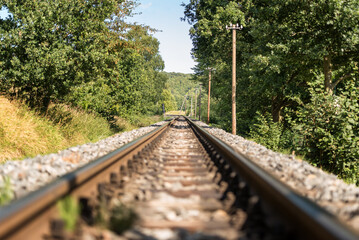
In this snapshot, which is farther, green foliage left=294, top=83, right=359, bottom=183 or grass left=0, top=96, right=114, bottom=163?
green foliage left=294, top=83, right=359, bottom=183

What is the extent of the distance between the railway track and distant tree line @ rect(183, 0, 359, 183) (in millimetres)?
6577

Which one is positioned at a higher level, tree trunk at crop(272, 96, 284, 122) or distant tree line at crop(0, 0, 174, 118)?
distant tree line at crop(0, 0, 174, 118)

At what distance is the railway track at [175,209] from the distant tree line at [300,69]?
6577 millimetres

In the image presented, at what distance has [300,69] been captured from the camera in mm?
17938

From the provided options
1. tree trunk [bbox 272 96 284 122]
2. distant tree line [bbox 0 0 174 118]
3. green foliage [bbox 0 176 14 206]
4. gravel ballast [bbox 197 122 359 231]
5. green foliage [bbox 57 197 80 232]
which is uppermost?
distant tree line [bbox 0 0 174 118]

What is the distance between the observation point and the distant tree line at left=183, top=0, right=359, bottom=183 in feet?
31.8

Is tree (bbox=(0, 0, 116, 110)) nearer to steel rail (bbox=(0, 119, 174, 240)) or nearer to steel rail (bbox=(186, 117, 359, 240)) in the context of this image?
steel rail (bbox=(0, 119, 174, 240))

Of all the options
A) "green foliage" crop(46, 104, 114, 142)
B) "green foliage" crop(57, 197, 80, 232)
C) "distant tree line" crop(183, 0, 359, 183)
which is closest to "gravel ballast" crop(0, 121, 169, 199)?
"green foliage" crop(57, 197, 80, 232)

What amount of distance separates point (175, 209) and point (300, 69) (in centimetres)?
1694

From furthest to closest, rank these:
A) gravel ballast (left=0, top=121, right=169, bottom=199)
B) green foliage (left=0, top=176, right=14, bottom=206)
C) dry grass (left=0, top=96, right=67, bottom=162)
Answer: dry grass (left=0, top=96, right=67, bottom=162), gravel ballast (left=0, top=121, right=169, bottom=199), green foliage (left=0, top=176, right=14, bottom=206)

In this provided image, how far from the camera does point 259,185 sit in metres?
Result: 3.36

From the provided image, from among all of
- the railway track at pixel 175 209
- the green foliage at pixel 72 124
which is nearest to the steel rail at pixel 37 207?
the railway track at pixel 175 209

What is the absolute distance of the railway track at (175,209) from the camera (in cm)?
208

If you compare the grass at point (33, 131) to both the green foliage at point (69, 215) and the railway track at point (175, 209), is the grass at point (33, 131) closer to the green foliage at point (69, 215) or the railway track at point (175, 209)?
the railway track at point (175, 209)
